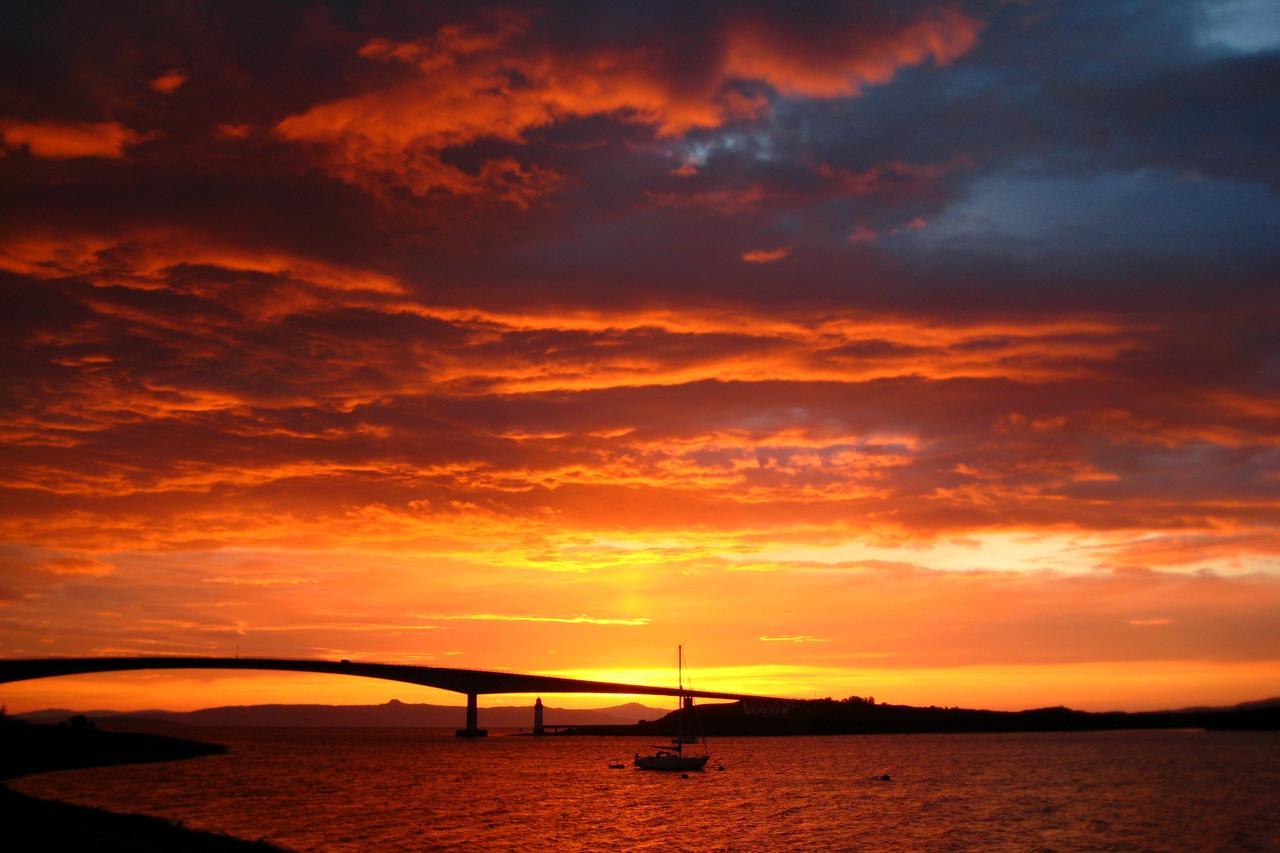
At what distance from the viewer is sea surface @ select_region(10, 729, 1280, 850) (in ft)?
194

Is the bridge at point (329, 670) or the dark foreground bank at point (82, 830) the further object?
the bridge at point (329, 670)

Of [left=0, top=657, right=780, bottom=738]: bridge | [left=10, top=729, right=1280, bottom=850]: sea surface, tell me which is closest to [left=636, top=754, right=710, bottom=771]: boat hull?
[left=10, top=729, right=1280, bottom=850]: sea surface

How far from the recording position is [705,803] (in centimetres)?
8131

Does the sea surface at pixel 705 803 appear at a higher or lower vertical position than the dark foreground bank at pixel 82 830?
lower

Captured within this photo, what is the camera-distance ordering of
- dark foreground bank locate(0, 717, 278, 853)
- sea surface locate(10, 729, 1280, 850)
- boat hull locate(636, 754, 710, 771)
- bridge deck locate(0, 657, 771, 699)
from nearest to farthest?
dark foreground bank locate(0, 717, 278, 853) < sea surface locate(10, 729, 1280, 850) < boat hull locate(636, 754, 710, 771) < bridge deck locate(0, 657, 771, 699)

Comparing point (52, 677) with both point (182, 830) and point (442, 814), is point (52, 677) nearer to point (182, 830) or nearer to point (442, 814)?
point (442, 814)

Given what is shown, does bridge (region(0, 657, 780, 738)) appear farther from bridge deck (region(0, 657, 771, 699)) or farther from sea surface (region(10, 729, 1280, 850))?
sea surface (region(10, 729, 1280, 850))

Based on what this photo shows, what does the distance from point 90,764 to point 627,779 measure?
189 ft

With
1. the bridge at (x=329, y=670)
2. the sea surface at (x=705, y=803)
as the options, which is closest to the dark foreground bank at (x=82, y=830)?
the sea surface at (x=705, y=803)

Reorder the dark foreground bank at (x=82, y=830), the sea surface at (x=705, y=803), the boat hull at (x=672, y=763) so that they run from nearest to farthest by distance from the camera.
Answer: the dark foreground bank at (x=82, y=830) → the sea surface at (x=705, y=803) → the boat hull at (x=672, y=763)

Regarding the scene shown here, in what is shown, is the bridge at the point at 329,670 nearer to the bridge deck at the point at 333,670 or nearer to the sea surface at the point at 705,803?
the bridge deck at the point at 333,670

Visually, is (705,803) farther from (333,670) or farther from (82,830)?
(333,670)

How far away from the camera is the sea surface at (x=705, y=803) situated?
59.2 metres

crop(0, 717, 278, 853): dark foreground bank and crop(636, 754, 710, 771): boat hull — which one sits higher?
crop(0, 717, 278, 853): dark foreground bank
